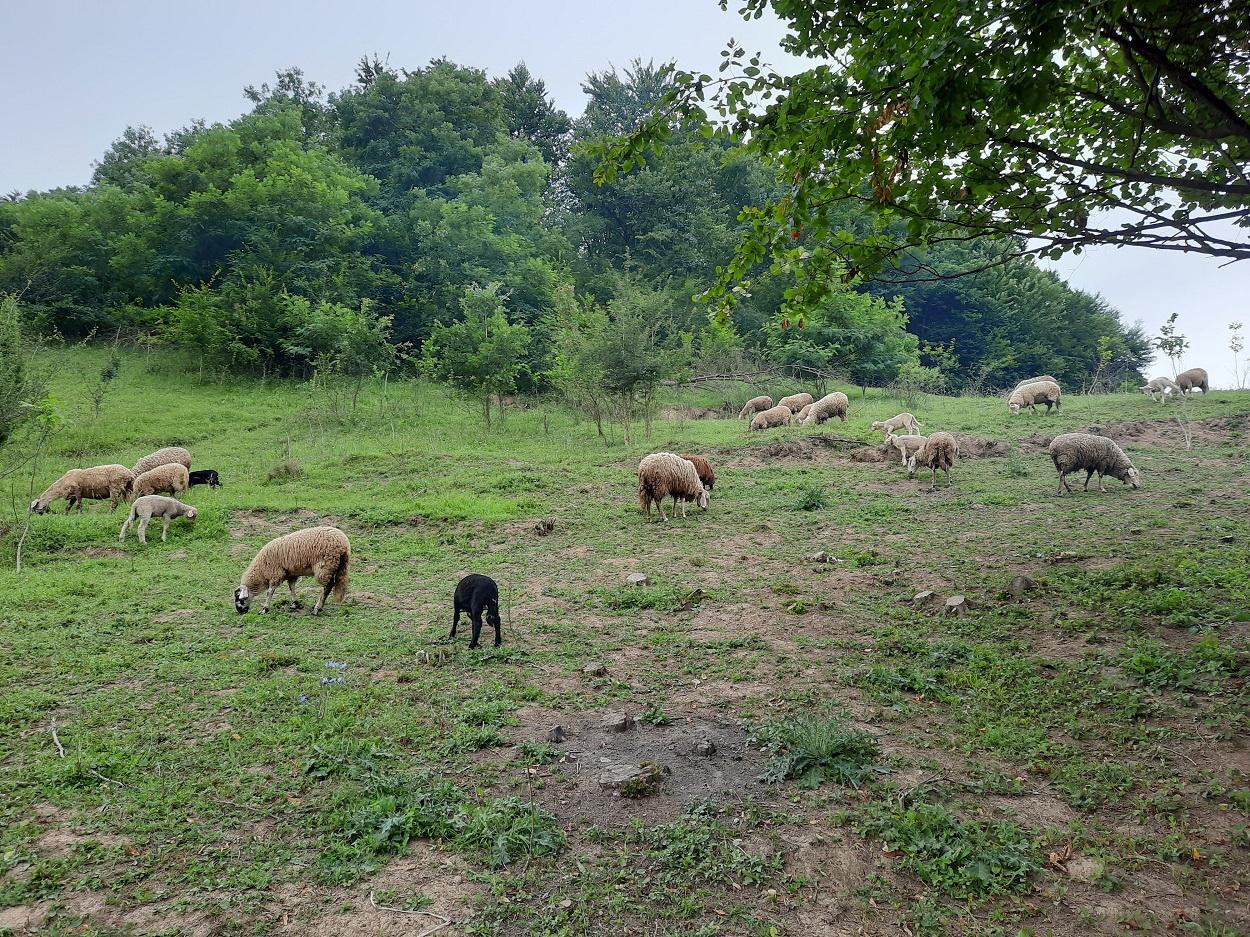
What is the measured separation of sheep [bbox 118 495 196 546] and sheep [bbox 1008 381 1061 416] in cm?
2232

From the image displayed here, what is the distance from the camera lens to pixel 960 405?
25594mm

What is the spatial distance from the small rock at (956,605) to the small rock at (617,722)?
3.70 m

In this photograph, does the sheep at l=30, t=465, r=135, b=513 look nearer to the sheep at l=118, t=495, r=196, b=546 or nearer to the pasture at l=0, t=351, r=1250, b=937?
the sheep at l=118, t=495, r=196, b=546

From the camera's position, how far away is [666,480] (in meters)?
12.6

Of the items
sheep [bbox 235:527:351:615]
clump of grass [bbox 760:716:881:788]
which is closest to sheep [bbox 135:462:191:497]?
sheep [bbox 235:527:351:615]

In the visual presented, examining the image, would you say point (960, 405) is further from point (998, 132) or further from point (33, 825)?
point (33, 825)

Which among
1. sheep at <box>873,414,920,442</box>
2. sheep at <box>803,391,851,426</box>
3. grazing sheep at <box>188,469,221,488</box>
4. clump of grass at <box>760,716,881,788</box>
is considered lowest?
clump of grass at <box>760,716,881,788</box>

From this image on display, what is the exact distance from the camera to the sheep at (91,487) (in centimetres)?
1441

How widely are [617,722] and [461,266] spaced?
34.4 meters

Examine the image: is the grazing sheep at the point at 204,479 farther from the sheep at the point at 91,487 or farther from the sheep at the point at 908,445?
the sheep at the point at 908,445

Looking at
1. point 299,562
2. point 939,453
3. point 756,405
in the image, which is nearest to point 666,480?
point 939,453

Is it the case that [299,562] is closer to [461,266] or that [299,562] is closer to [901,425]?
[901,425]

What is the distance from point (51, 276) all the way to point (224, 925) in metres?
38.7

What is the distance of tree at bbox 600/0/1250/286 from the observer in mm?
3504
